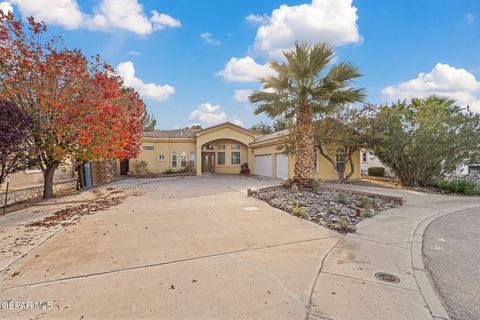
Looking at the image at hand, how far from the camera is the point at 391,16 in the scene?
36.3 ft

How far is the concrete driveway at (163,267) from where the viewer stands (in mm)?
2646

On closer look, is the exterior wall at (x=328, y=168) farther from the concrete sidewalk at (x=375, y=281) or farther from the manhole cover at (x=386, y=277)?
the manhole cover at (x=386, y=277)

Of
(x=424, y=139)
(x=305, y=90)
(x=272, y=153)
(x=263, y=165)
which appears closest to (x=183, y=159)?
(x=263, y=165)

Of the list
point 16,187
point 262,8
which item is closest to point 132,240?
point 16,187

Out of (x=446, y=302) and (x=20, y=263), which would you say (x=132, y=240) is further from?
(x=446, y=302)

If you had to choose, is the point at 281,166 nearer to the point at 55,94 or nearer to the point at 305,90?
the point at 305,90

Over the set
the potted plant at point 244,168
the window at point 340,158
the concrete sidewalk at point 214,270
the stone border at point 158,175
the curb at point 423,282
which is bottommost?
the curb at point 423,282

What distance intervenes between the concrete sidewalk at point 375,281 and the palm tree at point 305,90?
5.24 meters

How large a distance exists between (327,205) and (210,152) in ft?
61.2

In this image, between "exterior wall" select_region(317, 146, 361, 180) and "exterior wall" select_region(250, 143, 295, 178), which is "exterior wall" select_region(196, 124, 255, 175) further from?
"exterior wall" select_region(317, 146, 361, 180)

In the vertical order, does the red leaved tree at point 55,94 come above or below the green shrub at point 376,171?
above

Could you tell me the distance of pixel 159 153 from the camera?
23.7 meters

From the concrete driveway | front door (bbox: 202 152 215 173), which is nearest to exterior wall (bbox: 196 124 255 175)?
front door (bbox: 202 152 215 173)

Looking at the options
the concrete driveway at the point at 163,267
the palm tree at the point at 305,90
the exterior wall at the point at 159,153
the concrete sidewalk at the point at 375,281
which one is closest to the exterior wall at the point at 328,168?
the palm tree at the point at 305,90
